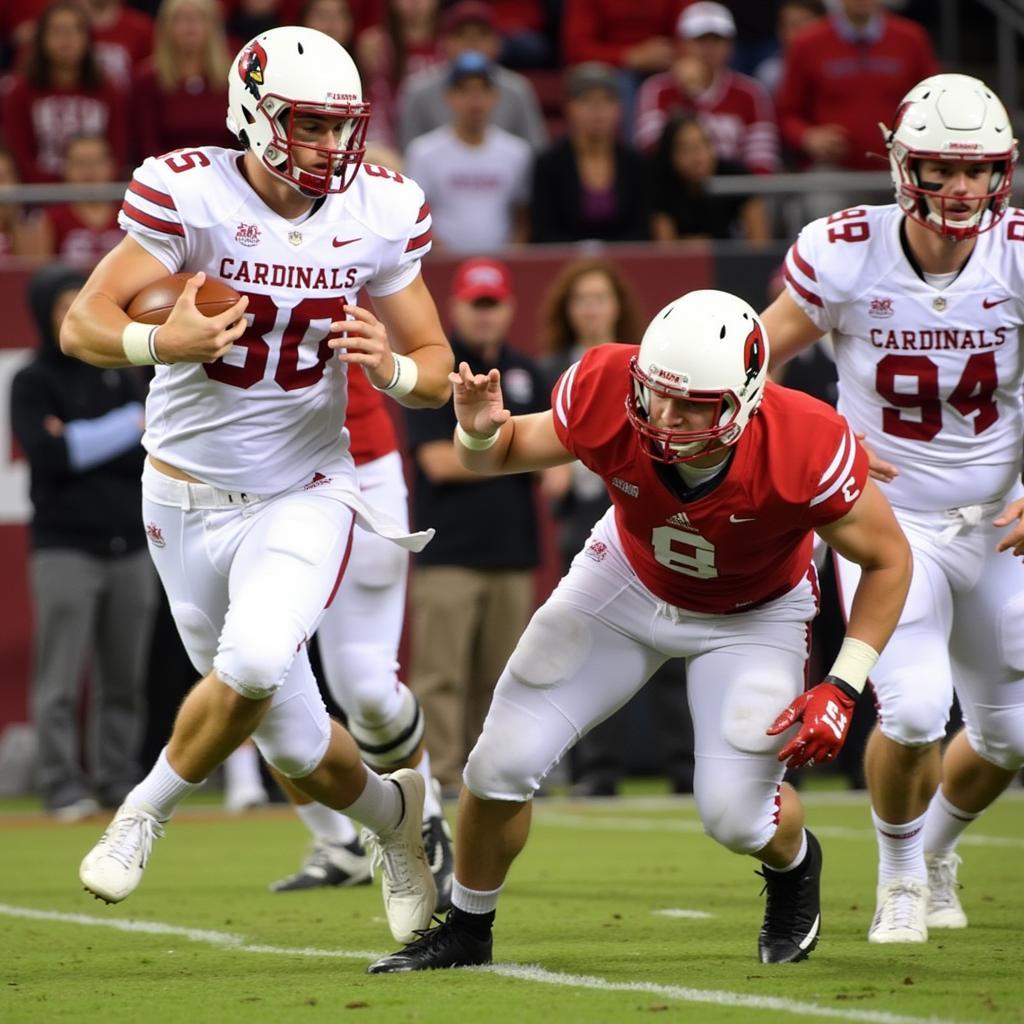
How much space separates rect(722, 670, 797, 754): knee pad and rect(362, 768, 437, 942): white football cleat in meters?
1.03

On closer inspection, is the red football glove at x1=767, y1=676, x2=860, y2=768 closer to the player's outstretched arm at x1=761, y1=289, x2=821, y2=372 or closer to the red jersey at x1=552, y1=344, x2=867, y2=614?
the red jersey at x1=552, y1=344, x2=867, y2=614

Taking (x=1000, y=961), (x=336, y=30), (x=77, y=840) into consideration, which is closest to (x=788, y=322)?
(x=1000, y=961)

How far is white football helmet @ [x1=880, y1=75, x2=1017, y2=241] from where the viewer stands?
16.4 ft

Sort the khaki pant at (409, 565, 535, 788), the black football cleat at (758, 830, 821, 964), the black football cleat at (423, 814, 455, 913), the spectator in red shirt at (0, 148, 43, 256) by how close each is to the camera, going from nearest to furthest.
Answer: the black football cleat at (758, 830, 821, 964)
the black football cleat at (423, 814, 455, 913)
the khaki pant at (409, 565, 535, 788)
the spectator in red shirt at (0, 148, 43, 256)

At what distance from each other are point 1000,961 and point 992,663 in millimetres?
942

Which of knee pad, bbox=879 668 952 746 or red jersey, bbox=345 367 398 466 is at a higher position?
red jersey, bbox=345 367 398 466

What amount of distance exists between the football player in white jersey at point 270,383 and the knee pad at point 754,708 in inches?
38.6

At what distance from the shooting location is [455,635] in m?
8.92

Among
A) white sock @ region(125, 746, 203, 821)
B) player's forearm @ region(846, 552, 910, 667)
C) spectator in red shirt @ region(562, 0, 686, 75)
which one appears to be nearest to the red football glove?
player's forearm @ region(846, 552, 910, 667)

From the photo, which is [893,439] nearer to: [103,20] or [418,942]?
[418,942]

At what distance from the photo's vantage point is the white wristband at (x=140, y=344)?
179 inches

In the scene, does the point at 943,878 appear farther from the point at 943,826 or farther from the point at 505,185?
the point at 505,185

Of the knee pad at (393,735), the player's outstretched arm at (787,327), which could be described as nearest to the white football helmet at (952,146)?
the player's outstretched arm at (787,327)

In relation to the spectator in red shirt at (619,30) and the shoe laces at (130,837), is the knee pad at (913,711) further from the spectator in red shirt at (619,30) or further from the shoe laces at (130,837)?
the spectator in red shirt at (619,30)
